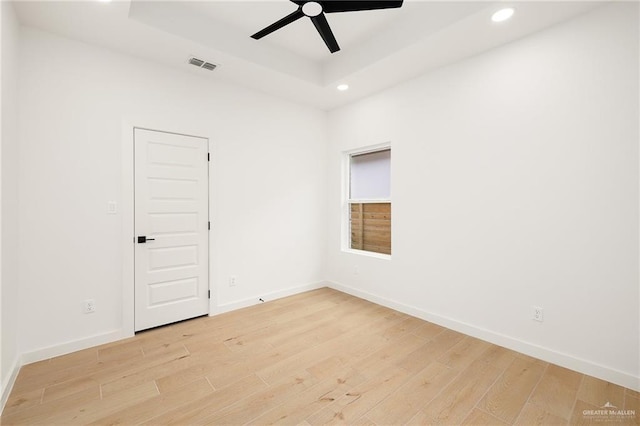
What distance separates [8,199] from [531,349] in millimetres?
4438

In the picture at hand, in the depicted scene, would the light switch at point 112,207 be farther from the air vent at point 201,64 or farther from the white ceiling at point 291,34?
the air vent at point 201,64

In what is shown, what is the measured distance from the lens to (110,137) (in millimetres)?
2840

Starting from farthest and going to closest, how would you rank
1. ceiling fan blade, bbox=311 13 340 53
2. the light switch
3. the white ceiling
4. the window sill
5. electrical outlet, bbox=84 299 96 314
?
the window sill, the light switch, electrical outlet, bbox=84 299 96 314, the white ceiling, ceiling fan blade, bbox=311 13 340 53

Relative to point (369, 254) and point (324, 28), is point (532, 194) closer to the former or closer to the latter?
point (369, 254)

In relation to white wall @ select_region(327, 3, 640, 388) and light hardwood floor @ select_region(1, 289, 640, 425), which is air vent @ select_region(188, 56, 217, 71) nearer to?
white wall @ select_region(327, 3, 640, 388)

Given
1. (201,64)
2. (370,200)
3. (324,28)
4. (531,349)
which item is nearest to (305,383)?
A: (531,349)

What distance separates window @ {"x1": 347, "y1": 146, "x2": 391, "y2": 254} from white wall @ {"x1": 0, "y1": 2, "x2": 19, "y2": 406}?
366 cm

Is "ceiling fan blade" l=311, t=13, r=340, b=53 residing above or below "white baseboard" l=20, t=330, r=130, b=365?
above

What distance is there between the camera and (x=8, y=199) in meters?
2.16

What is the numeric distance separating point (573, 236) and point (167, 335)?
12.7ft

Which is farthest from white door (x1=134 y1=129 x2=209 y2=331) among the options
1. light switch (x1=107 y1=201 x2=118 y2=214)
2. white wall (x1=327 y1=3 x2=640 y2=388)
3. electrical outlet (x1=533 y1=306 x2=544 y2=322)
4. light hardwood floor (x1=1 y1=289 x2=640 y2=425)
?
electrical outlet (x1=533 y1=306 x2=544 y2=322)

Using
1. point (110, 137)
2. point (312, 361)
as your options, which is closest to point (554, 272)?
point (312, 361)

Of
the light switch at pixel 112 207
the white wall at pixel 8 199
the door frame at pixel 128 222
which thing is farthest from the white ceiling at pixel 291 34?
the light switch at pixel 112 207

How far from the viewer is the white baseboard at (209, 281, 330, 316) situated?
3574 millimetres
